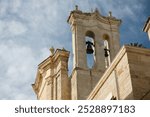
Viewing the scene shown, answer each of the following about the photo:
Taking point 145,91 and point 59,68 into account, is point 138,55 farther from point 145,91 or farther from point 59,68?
point 59,68

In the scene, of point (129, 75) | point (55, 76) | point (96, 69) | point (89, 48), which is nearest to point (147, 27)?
point (129, 75)

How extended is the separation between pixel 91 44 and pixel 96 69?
2.94m

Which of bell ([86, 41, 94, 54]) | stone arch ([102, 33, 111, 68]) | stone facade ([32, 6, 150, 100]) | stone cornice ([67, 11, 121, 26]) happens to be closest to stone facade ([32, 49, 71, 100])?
stone facade ([32, 6, 150, 100])

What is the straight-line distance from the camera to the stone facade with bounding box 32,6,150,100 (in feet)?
52.7

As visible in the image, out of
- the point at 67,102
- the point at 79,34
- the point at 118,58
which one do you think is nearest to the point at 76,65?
the point at 79,34

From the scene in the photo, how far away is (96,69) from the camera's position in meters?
29.6

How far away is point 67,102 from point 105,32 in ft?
69.7

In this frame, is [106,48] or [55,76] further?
[106,48]

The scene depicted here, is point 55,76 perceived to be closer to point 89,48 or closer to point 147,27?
point 89,48

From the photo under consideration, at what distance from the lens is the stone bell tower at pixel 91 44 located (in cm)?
2845

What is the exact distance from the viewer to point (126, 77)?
52.6 ft

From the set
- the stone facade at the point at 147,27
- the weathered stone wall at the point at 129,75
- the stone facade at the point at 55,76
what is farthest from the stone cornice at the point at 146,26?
the stone facade at the point at 55,76

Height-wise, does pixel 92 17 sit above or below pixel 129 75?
above

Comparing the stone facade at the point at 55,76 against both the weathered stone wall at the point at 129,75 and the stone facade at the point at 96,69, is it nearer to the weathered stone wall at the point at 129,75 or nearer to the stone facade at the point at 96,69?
the stone facade at the point at 96,69
